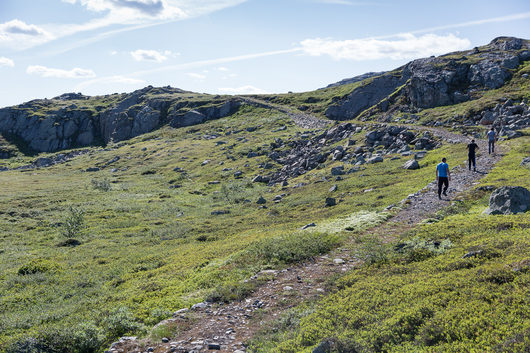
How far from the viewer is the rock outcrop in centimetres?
1978

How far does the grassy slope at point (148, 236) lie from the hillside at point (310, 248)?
194 millimetres

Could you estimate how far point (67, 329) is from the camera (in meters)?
13.7

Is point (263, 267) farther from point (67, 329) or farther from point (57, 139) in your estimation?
point (57, 139)

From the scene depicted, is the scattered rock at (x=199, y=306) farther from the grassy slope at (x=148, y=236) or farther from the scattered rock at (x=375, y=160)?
the scattered rock at (x=375, y=160)

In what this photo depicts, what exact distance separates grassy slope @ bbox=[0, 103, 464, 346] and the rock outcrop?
9.75 meters

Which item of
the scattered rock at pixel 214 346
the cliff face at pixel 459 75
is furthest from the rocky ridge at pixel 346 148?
the scattered rock at pixel 214 346

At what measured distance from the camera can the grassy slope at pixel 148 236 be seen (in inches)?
703

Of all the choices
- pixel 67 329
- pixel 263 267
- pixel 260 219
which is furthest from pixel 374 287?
pixel 260 219

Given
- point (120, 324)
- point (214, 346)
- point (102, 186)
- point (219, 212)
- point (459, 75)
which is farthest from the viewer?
point (459, 75)

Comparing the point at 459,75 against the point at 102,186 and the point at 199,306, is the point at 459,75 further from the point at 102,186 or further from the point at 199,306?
the point at 199,306

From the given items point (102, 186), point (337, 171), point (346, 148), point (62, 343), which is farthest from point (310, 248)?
point (102, 186)

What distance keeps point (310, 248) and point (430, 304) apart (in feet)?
30.0

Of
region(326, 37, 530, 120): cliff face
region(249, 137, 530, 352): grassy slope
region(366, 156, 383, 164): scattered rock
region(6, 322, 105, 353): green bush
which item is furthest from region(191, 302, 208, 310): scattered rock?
region(326, 37, 530, 120): cliff face

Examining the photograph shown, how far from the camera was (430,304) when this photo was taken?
34.3 feet
